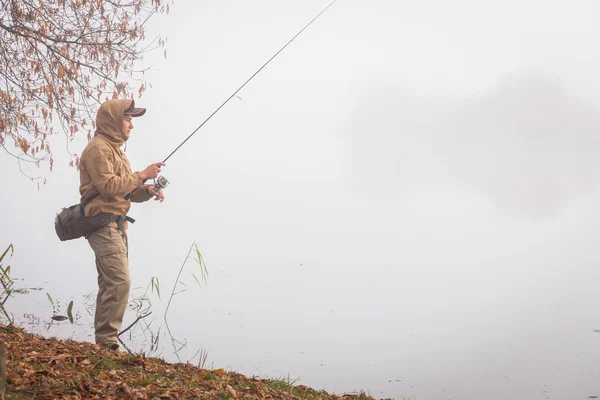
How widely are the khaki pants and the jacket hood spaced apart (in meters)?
0.83

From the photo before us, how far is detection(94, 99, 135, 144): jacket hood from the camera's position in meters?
5.76

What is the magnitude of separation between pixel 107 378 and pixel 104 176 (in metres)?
1.91

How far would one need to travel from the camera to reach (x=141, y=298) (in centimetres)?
1033

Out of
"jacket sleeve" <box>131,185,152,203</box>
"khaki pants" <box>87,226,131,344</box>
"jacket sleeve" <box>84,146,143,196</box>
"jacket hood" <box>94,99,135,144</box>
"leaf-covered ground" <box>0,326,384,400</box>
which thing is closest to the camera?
"leaf-covered ground" <box>0,326,384,400</box>

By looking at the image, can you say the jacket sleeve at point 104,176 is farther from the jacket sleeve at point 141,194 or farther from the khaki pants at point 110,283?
the jacket sleeve at point 141,194

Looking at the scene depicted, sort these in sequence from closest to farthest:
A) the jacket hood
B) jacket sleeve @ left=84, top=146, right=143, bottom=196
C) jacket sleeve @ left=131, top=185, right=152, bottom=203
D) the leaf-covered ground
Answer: the leaf-covered ground
jacket sleeve @ left=84, top=146, right=143, bottom=196
the jacket hood
jacket sleeve @ left=131, top=185, right=152, bottom=203

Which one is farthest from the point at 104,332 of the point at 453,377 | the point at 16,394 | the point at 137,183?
the point at 453,377

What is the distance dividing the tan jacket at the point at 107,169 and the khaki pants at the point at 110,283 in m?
0.17

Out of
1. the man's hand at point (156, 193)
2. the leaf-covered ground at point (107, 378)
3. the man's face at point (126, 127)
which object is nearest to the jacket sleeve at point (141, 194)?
the man's hand at point (156, 193)

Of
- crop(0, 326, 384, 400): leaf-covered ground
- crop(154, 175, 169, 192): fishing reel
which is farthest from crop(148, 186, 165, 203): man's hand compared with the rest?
crop(0, 326, 384, 400): leaf-covered ground

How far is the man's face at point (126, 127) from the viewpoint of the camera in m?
5.82

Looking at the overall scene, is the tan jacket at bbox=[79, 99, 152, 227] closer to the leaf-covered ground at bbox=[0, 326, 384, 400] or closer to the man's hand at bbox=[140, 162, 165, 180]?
the man's hand at bbox=[140, 162, 165, 180]

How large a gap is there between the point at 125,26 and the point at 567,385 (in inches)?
276

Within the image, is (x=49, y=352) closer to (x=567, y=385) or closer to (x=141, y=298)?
(x=141, y=298)
